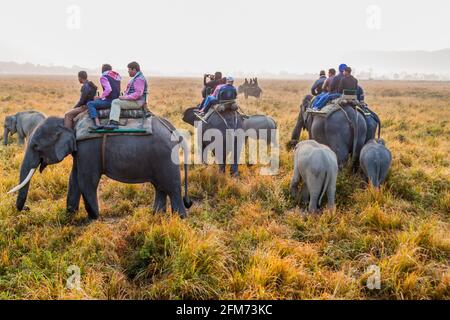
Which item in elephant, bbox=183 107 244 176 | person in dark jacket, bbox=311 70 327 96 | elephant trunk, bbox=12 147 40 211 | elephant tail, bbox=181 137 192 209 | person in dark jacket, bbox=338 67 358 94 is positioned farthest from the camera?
person in dark jacket, bbox=311 70 327 96

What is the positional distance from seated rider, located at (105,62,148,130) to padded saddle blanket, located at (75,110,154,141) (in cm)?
12

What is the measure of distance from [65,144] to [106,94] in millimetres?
1047

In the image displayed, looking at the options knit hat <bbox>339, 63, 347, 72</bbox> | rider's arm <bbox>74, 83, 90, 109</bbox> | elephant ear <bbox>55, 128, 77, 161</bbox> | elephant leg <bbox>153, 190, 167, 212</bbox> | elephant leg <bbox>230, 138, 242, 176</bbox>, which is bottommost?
elephant leg <bbox>153, 190, 167, 212</bbox>

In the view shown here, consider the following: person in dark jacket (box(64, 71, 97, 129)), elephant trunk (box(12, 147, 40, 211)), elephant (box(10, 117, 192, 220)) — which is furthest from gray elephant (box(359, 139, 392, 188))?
elephant trunk (box(12, 147, 40, 211))

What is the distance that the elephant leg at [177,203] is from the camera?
6020 millimetres

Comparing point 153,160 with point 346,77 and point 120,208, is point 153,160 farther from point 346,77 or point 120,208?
point 346,77

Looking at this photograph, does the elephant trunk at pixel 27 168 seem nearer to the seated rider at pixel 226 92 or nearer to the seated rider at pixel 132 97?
the seated rider at pixel 132 97

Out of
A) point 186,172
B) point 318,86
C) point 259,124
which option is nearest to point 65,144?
point 186,172

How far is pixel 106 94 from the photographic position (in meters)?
5.98

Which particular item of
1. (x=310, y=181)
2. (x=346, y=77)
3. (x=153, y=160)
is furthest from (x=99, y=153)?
(x=346, y=77)

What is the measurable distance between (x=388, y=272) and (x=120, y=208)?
454 centimetres

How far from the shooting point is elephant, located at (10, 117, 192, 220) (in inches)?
224

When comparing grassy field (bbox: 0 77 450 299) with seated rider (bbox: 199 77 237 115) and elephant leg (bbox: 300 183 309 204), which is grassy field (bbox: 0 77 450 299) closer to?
elephant leg (bbox: 300 183 309 204)

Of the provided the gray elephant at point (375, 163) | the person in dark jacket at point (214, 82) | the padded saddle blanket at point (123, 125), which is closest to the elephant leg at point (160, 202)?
the padded saddle blanket at point (123, 125)
